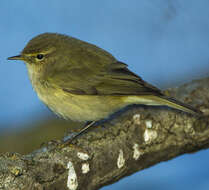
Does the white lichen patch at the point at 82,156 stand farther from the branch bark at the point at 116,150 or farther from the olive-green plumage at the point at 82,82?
the olive-green plumage at the point at 82,82

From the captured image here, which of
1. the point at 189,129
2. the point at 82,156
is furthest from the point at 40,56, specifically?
the point at 189,129

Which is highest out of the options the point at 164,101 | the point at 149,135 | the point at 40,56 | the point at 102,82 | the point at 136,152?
the point at 40,56

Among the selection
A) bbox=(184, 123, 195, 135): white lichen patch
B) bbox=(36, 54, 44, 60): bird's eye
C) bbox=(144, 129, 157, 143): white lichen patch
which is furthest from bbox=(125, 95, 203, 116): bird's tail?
bbox=(36, 54, 44, 60): bird's eye

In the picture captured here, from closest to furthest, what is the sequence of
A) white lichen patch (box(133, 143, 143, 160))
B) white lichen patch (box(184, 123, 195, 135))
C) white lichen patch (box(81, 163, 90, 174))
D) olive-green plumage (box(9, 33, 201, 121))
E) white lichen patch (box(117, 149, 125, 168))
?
white lichen patch (box(81, 163, 90, 174))
white lichen patch (box(117, 149, 125, 168))
white lichen patch (box(133, 143, 143, 160))
olive-green plumage (box(9, 33, 201, 121))
white lichen patch (box(184, 123, 195, 135))

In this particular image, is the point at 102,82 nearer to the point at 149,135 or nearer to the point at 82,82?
the point at 82,82

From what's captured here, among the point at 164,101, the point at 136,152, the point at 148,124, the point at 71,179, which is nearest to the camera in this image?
the point at 71,179

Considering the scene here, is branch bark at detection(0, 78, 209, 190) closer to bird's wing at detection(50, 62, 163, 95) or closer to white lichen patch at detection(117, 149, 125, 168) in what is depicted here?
white lichen patch at detection(117, 149, 125, 168)

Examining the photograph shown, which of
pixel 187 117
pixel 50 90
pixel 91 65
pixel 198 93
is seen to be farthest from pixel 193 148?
pixel 50 90
